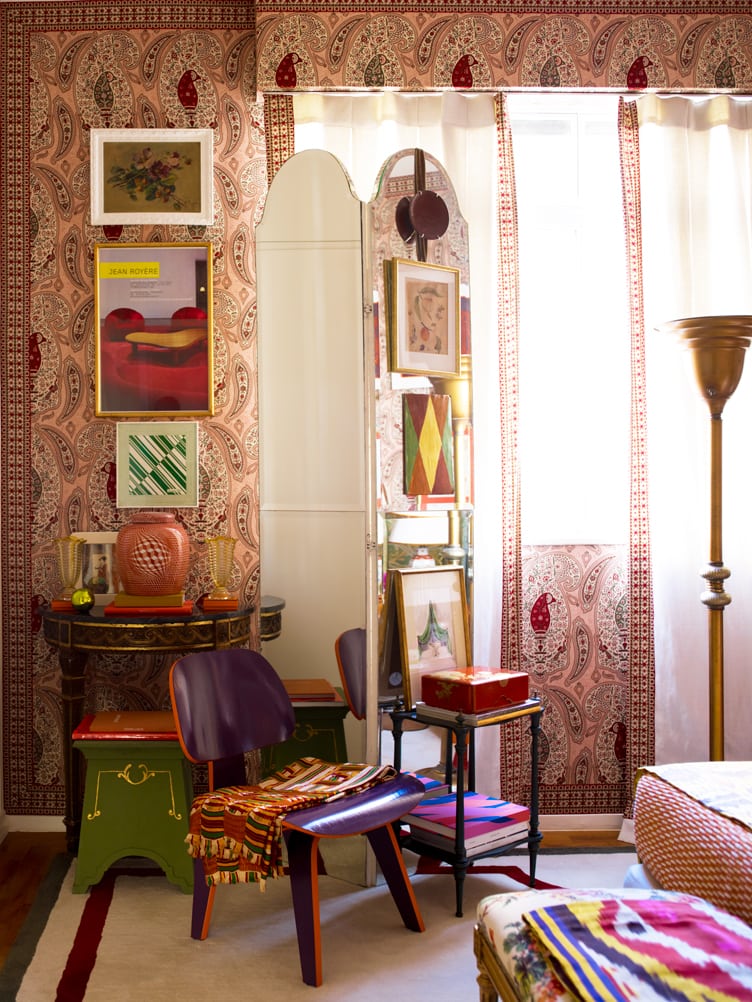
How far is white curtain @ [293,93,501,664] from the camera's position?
3.75 m

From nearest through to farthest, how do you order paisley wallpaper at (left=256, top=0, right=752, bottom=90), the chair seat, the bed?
the bed, the chair seat, paisley wallpaper at (left=256, top=0, right=752, bottom=90)

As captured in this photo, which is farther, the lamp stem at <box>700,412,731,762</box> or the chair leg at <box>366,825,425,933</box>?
the lamp stem at <box>700,412,731,762</box>

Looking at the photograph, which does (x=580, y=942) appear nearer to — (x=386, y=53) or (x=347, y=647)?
(x=347, y=647)

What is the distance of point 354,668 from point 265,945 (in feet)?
2.84

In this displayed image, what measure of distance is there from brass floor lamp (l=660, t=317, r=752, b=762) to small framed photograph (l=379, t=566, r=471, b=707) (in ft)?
2.82

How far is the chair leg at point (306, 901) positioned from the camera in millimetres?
2555

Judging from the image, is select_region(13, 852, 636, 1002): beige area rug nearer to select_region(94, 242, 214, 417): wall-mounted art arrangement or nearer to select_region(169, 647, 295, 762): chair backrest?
select_region(169, 647, 295, 762): chair backrest

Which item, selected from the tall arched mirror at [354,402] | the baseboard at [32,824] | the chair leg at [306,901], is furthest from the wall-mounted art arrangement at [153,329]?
the chair leg at [306,901]

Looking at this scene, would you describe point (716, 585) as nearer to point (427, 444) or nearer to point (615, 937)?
point (427, 444)

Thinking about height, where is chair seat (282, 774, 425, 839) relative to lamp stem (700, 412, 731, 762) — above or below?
below

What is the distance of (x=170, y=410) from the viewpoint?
3805 millimetres

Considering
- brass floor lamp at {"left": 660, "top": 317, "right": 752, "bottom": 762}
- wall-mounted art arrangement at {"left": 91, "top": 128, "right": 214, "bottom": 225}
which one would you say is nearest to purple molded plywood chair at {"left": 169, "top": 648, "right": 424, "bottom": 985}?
brass floor lamp at {"left": 660, "top": 317, "right": 752, "bottom": 762}

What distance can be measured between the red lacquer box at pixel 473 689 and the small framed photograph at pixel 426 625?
5 cm

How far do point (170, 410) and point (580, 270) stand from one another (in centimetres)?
170
